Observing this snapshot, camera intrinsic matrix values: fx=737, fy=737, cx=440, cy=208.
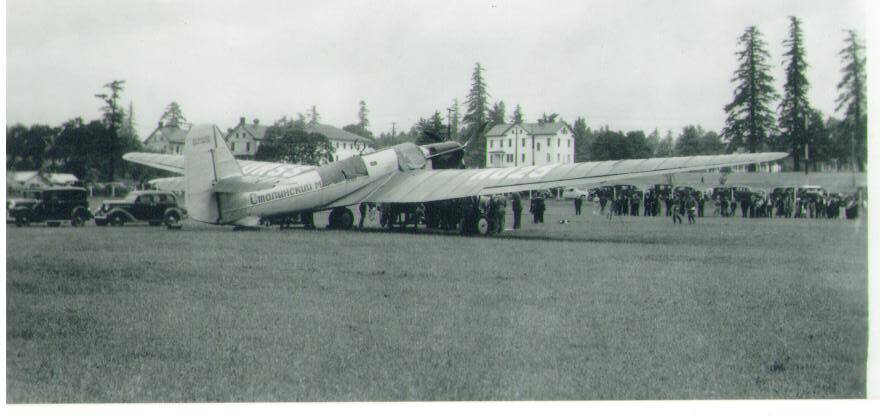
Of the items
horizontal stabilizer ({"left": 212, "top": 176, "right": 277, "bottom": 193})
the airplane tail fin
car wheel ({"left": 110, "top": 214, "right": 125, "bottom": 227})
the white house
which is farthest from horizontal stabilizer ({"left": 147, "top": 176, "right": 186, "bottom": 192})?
the white house

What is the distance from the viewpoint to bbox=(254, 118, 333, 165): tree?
11.1m

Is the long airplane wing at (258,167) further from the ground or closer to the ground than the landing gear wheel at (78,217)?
further from the ground

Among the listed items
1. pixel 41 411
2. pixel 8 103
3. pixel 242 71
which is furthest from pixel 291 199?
pixel 41 411

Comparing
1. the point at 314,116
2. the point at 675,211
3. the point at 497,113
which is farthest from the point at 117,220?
the point at 675,211

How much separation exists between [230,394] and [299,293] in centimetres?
193

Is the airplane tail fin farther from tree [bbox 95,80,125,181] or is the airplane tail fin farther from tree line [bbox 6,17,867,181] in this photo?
tree [bbox 95,80,125,181]

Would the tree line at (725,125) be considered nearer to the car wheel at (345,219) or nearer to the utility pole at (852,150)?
the utility pole at (852,150)

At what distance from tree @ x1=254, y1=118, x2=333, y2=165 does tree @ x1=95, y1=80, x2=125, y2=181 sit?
6.28ft

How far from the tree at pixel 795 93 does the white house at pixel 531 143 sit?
2479mm

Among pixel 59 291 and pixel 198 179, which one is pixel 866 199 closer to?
pixel 59 291

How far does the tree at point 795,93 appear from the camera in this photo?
6953 millimetres

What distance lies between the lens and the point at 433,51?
24.1 feet

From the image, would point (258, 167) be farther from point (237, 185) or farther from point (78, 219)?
point (78, 219)

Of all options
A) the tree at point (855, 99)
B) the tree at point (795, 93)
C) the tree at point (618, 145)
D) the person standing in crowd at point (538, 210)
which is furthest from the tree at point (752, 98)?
the person standing in crowd at point (538, 210)
